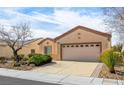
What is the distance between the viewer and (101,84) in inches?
458

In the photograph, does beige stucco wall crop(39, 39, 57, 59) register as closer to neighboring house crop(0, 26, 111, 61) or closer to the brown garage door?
neighboring house crop(0, 26, 111, 61)

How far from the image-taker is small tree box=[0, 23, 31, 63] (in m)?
21.9

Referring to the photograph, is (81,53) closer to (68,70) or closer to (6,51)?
(68,70)

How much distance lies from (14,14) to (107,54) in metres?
12.4

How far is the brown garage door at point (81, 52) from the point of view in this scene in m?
24.7

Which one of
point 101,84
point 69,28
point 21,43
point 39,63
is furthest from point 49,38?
point 101,84

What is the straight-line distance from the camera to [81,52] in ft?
83.2

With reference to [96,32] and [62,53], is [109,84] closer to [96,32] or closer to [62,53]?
[96,32]

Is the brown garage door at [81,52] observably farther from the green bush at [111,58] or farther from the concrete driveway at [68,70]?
the green bush at [111,58]

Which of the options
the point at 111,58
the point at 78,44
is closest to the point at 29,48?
A: the point at 78,44

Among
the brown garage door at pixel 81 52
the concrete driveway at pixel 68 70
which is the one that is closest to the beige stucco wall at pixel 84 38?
the brown garage door at pixel 81 52

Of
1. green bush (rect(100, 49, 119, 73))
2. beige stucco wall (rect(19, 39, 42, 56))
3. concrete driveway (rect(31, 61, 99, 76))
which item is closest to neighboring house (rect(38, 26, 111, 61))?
beige stucco wall (rect(19, 39, 42, 56))

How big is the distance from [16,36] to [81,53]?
7.80 m

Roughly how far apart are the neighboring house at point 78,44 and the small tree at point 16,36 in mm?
4606
